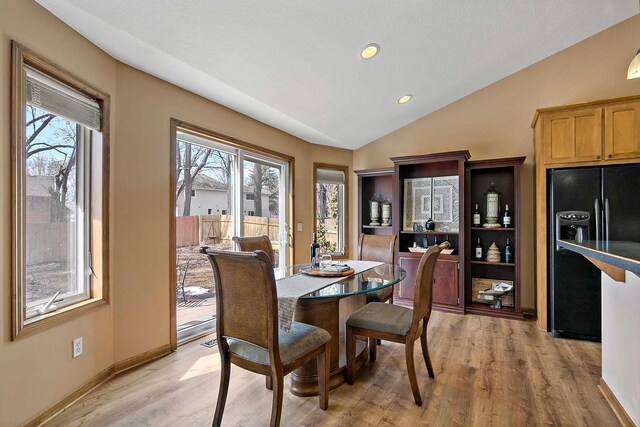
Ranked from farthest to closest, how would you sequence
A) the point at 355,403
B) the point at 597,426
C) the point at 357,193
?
1. the point at 357,193
2. the point at 355,403
3. the point at 597,426

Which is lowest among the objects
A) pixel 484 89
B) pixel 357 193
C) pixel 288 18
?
pixel 357 193

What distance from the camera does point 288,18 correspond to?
2301 mm

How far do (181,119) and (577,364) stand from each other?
4015 millimetres

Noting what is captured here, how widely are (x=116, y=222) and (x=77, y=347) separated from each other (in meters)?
0.88

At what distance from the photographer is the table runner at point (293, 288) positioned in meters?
1.80

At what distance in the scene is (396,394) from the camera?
2.18m

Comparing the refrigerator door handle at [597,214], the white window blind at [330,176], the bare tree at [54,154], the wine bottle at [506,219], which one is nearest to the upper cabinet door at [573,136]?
the refrigerator door handle at [597,214]

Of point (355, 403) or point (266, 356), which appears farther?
point (355, 403)

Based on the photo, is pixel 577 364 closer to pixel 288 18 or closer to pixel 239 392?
pixel 239 392

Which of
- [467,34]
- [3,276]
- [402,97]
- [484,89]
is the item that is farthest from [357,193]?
[3,276]

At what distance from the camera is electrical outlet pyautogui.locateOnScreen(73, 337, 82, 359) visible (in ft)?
6.88

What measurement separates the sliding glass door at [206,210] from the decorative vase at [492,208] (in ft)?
9.45

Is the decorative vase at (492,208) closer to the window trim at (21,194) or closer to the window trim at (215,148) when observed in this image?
the window trim at (215,148)

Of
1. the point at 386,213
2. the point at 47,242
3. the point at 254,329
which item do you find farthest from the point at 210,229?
the point at 386,213
